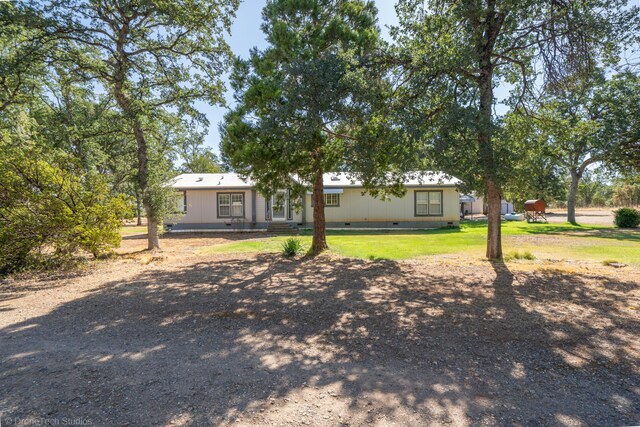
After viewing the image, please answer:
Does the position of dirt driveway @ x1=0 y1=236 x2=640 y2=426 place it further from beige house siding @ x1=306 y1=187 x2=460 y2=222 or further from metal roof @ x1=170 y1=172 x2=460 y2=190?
beige house siding @ x1=306 y1=187 x2=460 y2=222

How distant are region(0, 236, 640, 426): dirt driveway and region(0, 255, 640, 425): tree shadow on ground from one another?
18 mm

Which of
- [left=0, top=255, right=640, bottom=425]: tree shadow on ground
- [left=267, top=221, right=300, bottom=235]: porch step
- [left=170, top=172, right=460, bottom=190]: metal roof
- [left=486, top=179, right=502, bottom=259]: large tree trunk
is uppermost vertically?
[left=170, top=172, right=460, bottom=190]: metal roof

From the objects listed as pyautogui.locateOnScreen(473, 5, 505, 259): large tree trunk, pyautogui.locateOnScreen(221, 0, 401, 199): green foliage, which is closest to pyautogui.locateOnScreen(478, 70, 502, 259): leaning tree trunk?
pyautogui.locateOnScreen(473, 5, 505, 259): large tree trunk

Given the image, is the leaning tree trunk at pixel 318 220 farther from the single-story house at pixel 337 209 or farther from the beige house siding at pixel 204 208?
the beige house siding at pixel 204 208

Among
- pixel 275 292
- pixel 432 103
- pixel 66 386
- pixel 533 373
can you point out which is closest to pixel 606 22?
pixel 432 103

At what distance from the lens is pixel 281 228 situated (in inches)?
736

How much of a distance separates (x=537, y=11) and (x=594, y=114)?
549 inches

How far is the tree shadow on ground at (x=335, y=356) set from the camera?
2562 mm

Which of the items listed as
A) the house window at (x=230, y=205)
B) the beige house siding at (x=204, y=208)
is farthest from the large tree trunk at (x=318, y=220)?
the house window at (x=230, y=205)

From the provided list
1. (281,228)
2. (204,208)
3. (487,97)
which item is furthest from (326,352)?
(204,208)

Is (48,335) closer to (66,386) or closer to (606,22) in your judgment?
(66,386)

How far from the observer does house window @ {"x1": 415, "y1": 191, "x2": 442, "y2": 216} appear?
1984 centimetres

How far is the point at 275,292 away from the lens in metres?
6.13

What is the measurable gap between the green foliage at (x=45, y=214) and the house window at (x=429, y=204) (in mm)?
16133
